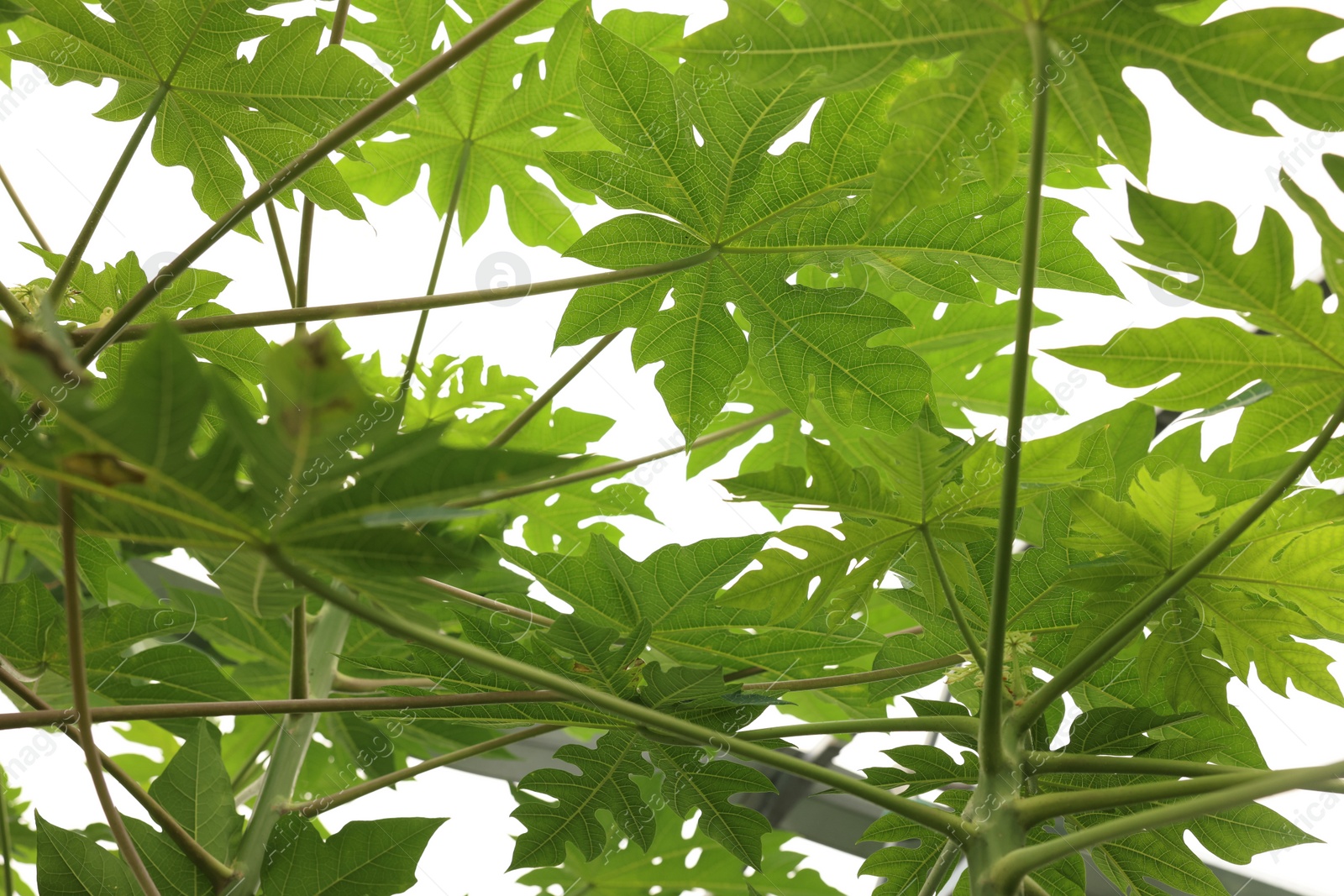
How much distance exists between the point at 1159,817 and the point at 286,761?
901 millimetres

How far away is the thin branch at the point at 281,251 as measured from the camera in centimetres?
112

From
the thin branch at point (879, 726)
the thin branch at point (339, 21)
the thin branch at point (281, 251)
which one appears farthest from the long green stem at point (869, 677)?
the thin branch at point (339, 21)

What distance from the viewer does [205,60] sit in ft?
3.05

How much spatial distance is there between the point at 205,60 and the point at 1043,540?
3.26 feet

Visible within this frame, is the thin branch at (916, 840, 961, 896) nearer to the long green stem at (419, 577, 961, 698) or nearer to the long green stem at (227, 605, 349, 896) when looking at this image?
the long green stem at (419, 577, 961, 698)

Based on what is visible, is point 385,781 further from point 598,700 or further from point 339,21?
point 339,21

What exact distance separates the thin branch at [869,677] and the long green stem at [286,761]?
0.45 m

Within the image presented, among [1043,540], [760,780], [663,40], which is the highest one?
[663,40]

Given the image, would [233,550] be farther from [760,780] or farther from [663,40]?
[663,40]

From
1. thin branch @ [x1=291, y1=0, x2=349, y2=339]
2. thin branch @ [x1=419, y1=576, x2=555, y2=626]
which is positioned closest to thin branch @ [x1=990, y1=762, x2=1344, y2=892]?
thin branch @ [x1=419, y1=576, x2=555, y2=626]

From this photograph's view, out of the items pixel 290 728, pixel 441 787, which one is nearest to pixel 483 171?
pixel 290 728

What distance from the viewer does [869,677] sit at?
896 millimetres

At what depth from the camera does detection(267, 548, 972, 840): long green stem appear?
1.65 feet

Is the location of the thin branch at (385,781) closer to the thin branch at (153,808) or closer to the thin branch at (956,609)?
the thin branch at (153,808)
